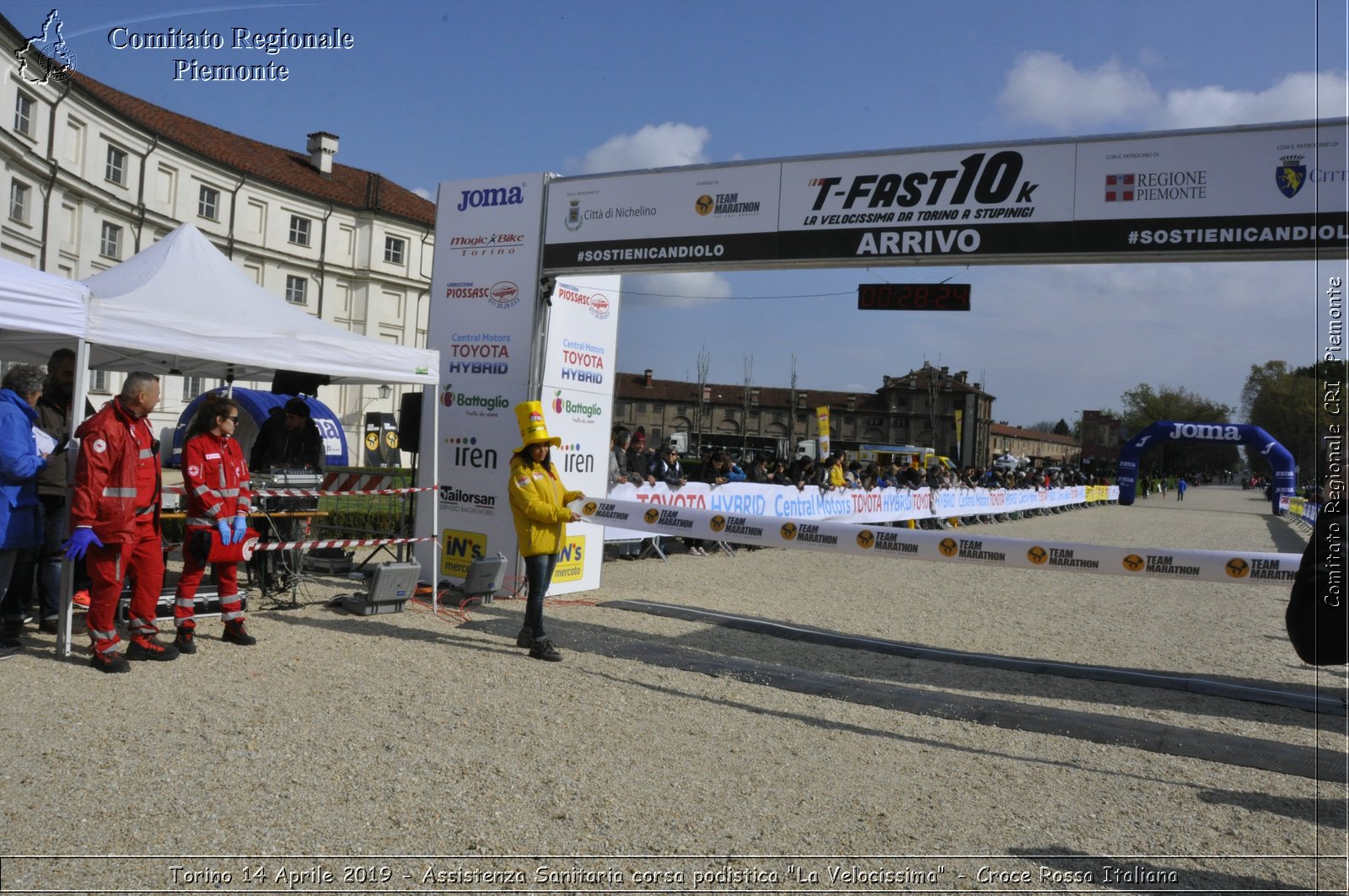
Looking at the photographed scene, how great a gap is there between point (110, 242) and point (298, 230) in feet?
41.6

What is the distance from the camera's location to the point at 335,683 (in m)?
6.35

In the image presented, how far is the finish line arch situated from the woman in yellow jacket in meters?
2.10

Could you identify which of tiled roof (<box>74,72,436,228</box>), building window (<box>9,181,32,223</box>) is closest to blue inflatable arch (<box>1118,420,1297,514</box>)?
tiled roof (<box>74,72,436,228</box>)

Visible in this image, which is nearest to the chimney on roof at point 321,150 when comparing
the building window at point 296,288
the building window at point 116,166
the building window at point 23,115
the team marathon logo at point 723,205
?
the building window at point 296,288

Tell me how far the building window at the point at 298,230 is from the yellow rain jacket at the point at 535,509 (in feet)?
163

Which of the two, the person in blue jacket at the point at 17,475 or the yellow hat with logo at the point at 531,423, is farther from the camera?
the yellow hat with logo at the point at 531,423

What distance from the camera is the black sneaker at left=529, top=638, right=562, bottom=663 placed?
749 centimetres

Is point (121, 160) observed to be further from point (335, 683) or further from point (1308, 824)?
point (1308, 824)

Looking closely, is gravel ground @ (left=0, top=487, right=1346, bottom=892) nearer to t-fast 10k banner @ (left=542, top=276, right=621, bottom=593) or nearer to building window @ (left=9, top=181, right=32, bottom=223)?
t-fast 10k banner @ (left=542, top=276, right=621, bottom=593)

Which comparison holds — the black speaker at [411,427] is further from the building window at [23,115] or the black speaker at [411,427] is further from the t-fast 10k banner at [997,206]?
the building window at [23,115]

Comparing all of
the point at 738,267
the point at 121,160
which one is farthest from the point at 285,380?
the point at 121,160

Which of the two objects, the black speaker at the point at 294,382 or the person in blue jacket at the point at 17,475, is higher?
the black speaker at the point at 294,382

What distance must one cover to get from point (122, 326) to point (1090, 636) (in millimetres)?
9617

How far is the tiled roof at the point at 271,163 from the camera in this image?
42.9m
